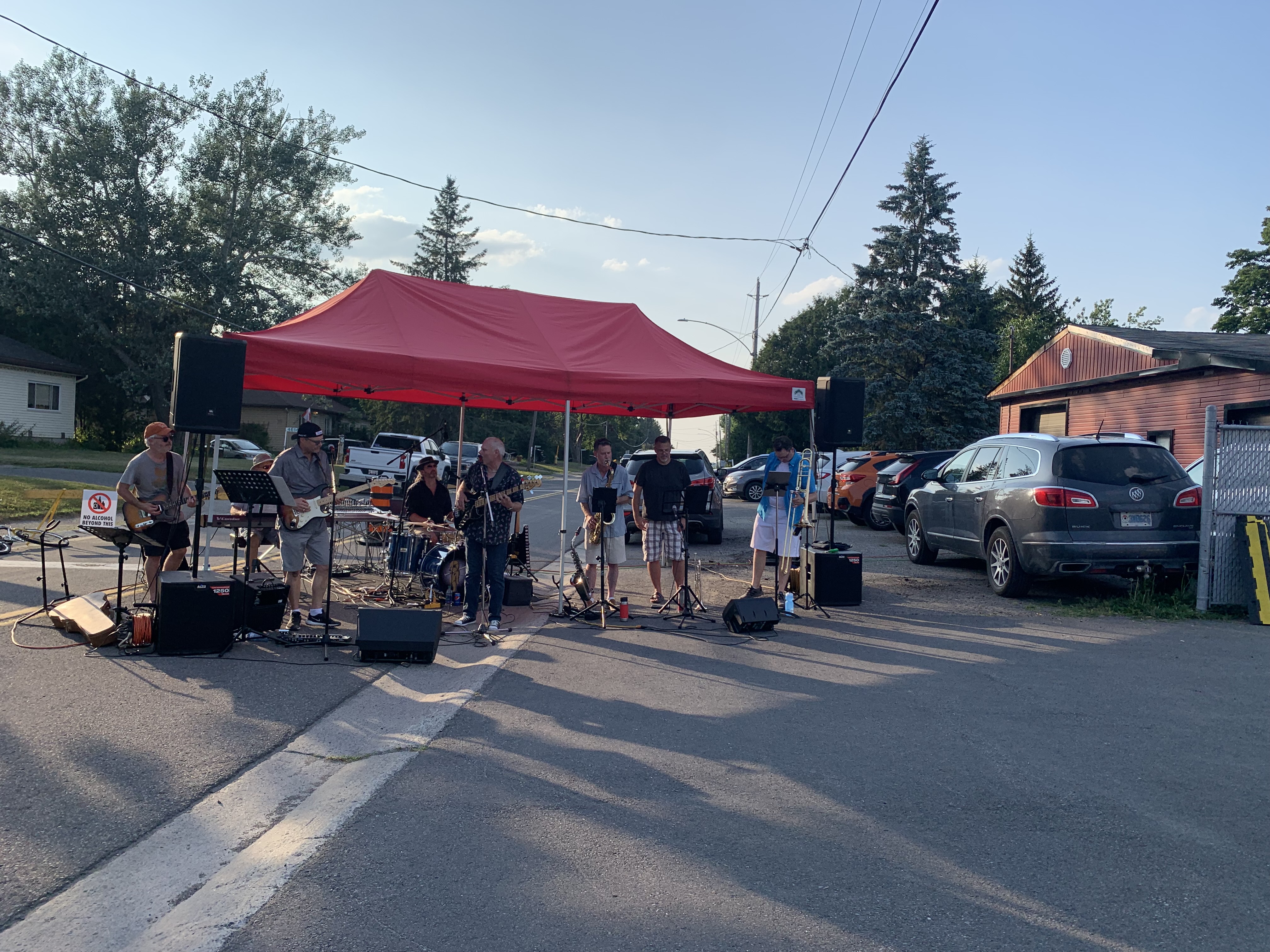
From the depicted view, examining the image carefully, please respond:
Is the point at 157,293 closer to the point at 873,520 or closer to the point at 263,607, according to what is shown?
the point at 873,520

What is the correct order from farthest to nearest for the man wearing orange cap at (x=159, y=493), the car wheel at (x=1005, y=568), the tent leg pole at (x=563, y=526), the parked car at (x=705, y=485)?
the parked car at (x=705, y=485) → the car wheel at (x=1005, y=568) → the tent leg pole at (x=563, y=526) → the man wearing orange cap at (x=159, y=493)

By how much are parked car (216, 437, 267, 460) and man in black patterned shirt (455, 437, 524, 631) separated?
105 feet

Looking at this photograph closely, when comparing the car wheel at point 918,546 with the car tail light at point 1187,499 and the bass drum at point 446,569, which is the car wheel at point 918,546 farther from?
the bass drum at point 446,569

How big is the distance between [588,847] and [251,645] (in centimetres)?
472

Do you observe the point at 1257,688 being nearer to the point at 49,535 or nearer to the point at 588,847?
the point at 588,847

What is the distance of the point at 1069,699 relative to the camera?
633cm

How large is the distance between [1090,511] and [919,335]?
3125cm

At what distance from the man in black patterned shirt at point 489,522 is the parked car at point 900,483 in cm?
1020

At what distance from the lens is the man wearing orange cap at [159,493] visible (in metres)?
7.96

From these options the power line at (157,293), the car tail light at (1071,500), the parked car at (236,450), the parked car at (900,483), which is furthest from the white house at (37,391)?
the car tail light at (1071,500)

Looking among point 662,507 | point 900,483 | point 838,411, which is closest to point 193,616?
point 662,507

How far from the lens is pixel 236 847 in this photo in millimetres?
3826

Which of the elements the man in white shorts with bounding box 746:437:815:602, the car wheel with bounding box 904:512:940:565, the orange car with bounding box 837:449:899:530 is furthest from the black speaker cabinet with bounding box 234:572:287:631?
the orange car with bounding box 837:449:899:530

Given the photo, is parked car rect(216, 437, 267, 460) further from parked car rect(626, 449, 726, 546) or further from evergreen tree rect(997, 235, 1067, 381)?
evergreen tree rect(997, 235, 1067, 381)
